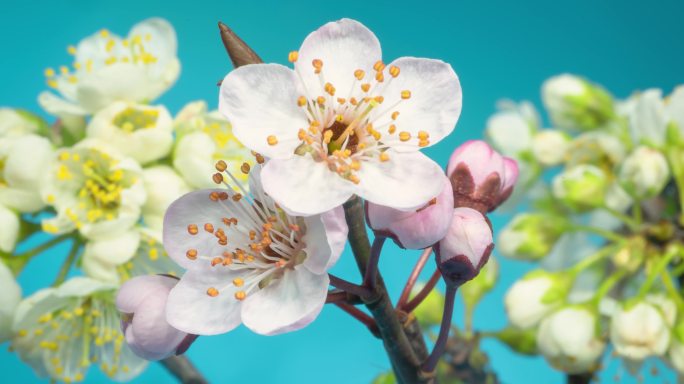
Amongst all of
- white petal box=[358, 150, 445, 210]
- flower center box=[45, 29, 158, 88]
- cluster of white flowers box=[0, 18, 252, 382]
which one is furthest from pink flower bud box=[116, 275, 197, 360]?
flower center box=[45, 29, 158, 88]

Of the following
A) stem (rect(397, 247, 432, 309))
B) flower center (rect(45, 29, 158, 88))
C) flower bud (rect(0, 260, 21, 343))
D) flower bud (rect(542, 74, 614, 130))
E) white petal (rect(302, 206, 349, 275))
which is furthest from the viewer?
flower bud (rect(542, 74, 614, 130))

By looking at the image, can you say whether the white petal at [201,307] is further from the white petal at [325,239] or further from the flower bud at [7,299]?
the flower bud at [7,299]

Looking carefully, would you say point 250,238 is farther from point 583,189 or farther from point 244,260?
point 583,189

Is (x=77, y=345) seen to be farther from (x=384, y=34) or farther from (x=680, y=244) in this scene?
(x=384, y=34)

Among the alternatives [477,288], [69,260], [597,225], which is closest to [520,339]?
[477,288]

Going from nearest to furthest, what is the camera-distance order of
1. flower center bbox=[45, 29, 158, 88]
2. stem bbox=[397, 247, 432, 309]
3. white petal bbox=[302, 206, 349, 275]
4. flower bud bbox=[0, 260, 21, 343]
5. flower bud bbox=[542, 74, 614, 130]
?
white petal bbox=[302, 206, 349, 275] → stem bbox=[397, 247, 432, 309] → flower bud bbox=[0, 260, 21, 343] → flower center bbox=[45, 29, 158, 88] → flower bud bbox=[542, 74, 614, 130]

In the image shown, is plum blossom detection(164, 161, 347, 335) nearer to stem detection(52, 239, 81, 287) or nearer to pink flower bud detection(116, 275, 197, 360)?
pink flower bud detection(116, 275, 197, 360)

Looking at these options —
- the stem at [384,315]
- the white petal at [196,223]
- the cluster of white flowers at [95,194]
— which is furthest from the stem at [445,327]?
the cluster of white flowers at [95,194]
